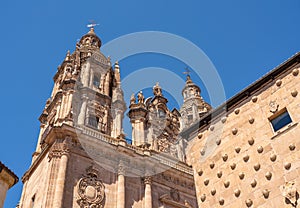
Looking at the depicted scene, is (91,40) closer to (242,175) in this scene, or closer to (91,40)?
(91,40)

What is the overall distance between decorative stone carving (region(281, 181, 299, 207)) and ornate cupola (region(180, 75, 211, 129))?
89.8ft

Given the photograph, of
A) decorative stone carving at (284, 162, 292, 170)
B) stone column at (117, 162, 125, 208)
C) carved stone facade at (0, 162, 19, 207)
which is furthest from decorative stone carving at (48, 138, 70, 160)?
decorative stone carving at (284, 162, 292, 170)

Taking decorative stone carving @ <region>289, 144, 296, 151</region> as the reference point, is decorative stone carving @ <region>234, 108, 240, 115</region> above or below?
above

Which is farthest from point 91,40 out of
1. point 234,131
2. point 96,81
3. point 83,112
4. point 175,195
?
point 234,131

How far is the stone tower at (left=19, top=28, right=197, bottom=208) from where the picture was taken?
20.3 m

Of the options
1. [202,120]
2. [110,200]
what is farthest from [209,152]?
[110,200]

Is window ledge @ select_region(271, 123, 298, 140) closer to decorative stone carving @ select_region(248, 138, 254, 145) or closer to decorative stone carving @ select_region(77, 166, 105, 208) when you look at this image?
decorative stone carving @ select_region(248, 138, 254, 145)

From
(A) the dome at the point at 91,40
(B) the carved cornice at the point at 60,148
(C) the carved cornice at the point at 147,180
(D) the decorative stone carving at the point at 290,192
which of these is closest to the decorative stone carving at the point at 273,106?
(D) the decorative stone carving at the point at 290,192

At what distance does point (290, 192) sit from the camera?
23.9 ft

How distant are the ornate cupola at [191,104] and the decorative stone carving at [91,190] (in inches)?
604

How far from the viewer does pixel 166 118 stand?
33625mm

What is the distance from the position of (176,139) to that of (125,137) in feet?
23.1

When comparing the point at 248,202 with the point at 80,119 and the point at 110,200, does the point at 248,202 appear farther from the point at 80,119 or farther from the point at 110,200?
the point at 80,119

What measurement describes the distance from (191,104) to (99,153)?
19.7m
